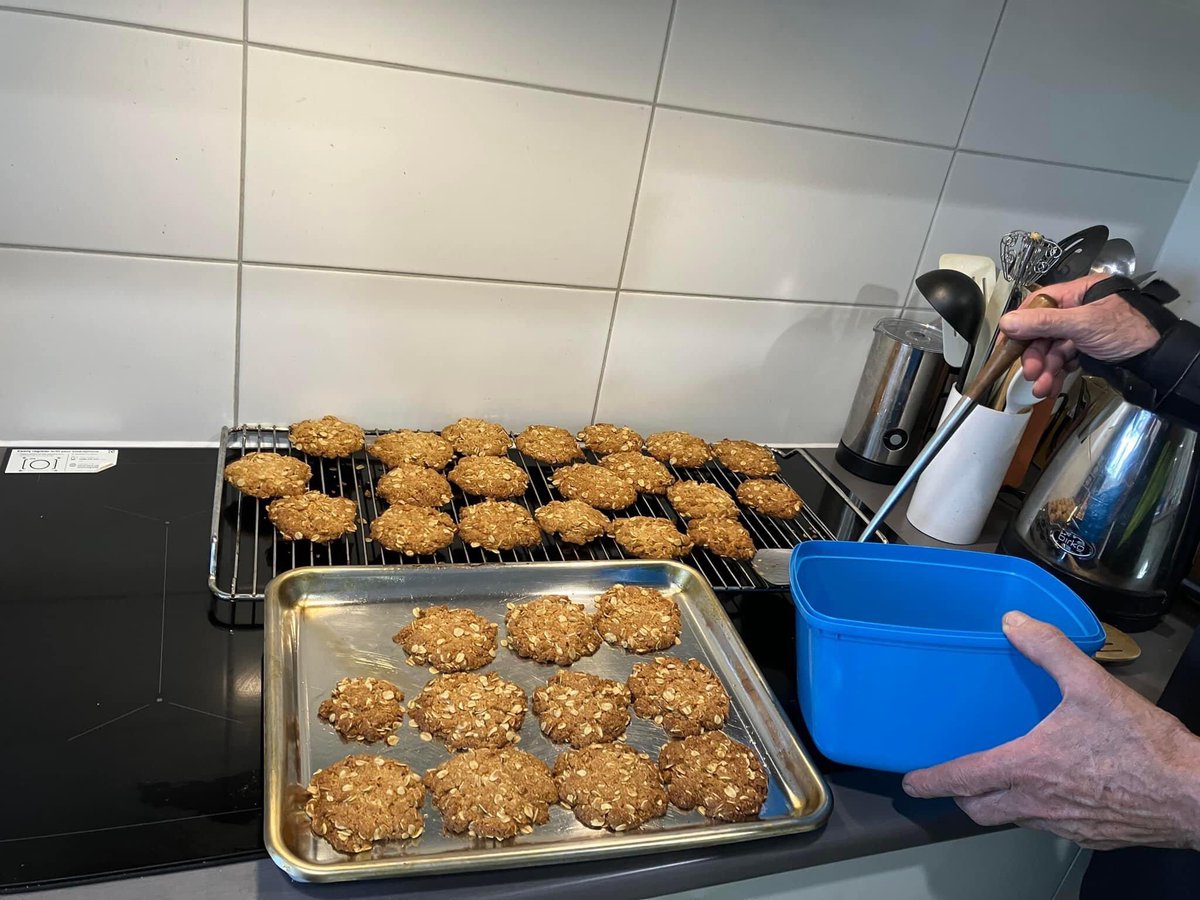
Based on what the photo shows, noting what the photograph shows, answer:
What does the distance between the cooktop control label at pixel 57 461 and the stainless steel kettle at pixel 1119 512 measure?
45.7 inches

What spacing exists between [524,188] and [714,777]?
74 centimetres

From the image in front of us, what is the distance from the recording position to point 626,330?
126 cm

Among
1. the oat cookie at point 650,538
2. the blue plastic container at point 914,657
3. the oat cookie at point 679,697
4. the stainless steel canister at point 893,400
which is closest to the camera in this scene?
the blue plastic container at point 914,657

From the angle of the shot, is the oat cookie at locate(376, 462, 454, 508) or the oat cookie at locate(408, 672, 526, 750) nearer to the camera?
the oat cookie at locate(408, 672, 526, 750)

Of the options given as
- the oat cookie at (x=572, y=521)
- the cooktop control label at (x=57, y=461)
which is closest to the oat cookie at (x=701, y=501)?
the oat cookie at (x=572, y=521)

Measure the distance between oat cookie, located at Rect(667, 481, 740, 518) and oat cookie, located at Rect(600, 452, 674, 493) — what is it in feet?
0.06

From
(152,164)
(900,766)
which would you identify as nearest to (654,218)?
(152,164)

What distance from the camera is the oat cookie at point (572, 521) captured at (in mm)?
1078

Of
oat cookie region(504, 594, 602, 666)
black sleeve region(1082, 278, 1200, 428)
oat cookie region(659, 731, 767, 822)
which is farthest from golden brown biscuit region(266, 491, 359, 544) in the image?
black sleeve region(1082, 278, 1200, 428)

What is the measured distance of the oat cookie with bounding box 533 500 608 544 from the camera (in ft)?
Answer: 3.54

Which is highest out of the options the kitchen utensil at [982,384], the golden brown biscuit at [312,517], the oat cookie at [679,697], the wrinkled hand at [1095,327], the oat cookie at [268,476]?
the wrinkled hand at [1095,327]

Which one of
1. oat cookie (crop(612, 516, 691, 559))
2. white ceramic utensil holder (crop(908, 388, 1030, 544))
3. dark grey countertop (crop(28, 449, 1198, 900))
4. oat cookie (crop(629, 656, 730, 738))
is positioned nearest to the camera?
dark grey countertop (crop(28, 449, 1198, 900))

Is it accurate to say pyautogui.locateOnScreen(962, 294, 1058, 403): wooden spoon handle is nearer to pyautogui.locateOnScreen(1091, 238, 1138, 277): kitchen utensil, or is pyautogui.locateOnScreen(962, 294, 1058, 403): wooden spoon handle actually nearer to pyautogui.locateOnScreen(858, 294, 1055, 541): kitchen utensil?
pyautogui.locateOnScreen(858, 294, 1055, 541): kitchen utensil

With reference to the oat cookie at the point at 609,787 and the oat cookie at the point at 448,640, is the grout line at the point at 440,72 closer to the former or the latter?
the oat cookie at the point at 448,640
